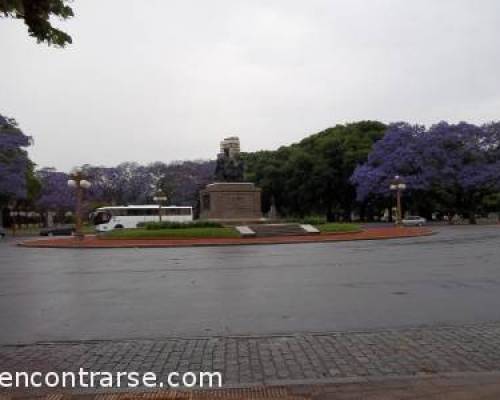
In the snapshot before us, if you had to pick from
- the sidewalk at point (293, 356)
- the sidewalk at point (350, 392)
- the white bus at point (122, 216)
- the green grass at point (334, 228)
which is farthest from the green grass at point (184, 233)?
the sidewalk at point (350, 392)

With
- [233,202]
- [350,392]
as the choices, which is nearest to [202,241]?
[233,202]

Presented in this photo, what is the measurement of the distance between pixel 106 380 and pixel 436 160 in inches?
2240

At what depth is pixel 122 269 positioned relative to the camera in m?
16.1

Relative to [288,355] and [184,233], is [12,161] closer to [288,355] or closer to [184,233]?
[184,233]

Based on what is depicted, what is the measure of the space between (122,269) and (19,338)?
351 inches

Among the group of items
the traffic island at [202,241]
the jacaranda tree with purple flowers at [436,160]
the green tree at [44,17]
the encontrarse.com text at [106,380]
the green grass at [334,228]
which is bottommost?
the encontrarse.com text at [106,380]

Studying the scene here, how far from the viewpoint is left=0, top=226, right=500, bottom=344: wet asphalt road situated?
7.80m

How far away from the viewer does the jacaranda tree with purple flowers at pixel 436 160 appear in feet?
186

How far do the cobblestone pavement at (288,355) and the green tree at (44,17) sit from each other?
12.7ft

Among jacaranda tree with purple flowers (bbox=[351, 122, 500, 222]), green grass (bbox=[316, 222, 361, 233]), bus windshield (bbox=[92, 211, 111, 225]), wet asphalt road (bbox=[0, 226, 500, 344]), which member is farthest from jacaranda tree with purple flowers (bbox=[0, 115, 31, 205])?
wet asphalt road (bbox=[0, 226, 500, 344])

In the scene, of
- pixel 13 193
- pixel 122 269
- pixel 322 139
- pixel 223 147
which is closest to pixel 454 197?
pixel 322 139

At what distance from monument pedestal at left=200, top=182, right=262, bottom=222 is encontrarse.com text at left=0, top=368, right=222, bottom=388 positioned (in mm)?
31416

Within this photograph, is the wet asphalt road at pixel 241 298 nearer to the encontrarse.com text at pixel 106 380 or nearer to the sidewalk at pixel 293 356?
the sidewalk at pixel 293 356

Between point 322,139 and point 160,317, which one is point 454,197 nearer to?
point 322,139
